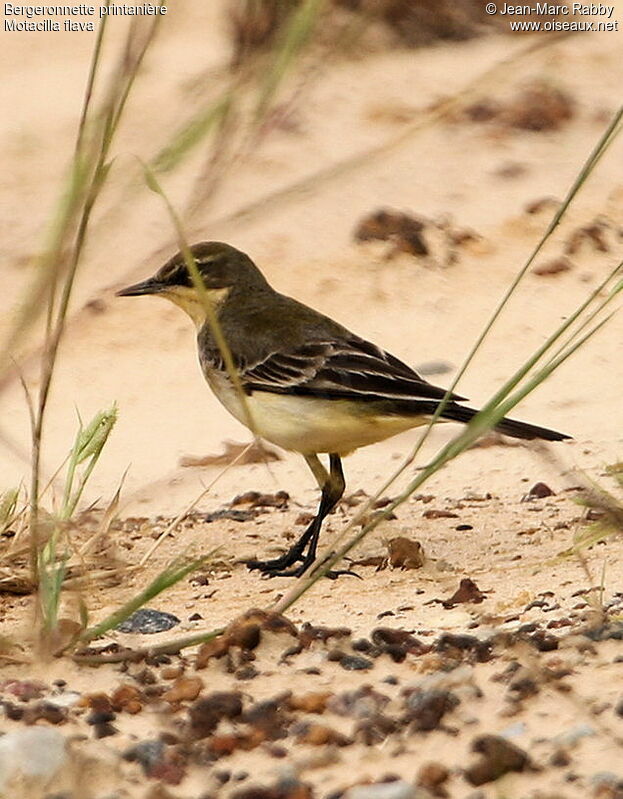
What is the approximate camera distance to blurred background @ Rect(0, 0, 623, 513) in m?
7.83

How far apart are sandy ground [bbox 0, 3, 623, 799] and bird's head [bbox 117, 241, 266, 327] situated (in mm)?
537

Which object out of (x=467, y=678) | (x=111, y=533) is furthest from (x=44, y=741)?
(x=111, y=533)

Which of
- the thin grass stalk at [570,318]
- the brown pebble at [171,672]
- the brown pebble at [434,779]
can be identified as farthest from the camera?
the brown pebble at [171,672]

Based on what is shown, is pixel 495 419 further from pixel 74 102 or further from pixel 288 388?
pixel 74 102

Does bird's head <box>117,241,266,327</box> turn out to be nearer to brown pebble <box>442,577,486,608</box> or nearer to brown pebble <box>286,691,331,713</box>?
brown pebble <box>442,577,486,608</box>

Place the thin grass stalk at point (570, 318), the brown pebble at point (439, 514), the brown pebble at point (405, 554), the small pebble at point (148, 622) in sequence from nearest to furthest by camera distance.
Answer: the thin grass stalk at point (570, 318), the small pebble at point (148, 622), the brown pebble at point (405, 554), the brown pebble at point (439, 514)

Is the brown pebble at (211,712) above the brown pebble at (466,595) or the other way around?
the other way around

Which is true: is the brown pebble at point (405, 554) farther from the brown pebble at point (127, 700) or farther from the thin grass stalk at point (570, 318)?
the thin grass stalk at point (570, 318)

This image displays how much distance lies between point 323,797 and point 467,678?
65 cm

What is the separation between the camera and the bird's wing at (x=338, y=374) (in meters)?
6.16

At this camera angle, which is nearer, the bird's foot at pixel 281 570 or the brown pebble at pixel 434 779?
the brown pebble at pixel 434 779

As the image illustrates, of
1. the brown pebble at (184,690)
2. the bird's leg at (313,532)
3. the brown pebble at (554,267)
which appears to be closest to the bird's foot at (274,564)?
the bird's leg at (313,532)

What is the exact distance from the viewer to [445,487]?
6.98m

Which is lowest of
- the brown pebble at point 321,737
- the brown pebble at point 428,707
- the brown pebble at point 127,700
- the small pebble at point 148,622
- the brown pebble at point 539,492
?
the brown pebble at point 321,737
